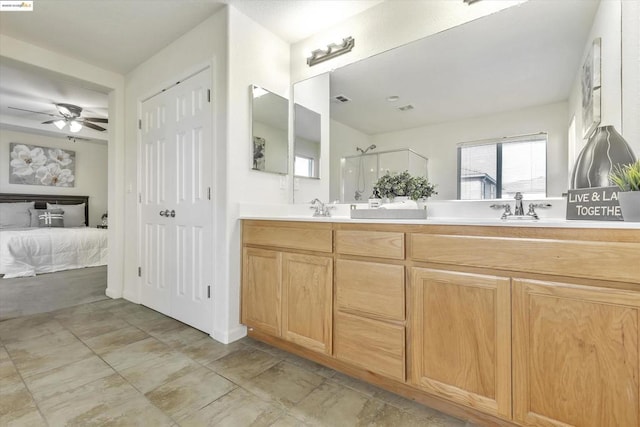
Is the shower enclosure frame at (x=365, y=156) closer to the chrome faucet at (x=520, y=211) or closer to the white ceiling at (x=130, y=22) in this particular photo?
the chrome faucet at (x=520, y=211)

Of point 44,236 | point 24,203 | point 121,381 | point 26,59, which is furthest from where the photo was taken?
point 24,203

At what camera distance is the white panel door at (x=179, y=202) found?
2.30m

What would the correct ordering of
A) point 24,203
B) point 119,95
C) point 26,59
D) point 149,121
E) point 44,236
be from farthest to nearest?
1. point 24,203
2. point 44,236
3. point 119,95
4. point 149,121
5. point 26,59

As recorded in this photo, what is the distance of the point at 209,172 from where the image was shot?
7.39 feet

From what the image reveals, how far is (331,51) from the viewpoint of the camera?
89.4 inches

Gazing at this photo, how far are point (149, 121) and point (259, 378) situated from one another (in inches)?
99.1

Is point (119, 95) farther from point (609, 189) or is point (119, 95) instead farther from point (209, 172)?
point (609, 189)

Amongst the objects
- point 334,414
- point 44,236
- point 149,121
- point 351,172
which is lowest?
point 334,414

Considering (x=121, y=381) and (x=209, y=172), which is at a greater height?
(x=209, y=172)

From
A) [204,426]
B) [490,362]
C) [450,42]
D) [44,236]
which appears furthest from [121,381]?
[44,236]

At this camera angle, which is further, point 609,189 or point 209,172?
point 209,172

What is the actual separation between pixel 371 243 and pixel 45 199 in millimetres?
6667

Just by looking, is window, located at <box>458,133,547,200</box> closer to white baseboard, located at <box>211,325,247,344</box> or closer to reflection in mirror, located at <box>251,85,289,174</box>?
reflection in mirror, located at <box>251,85,289,174</box>

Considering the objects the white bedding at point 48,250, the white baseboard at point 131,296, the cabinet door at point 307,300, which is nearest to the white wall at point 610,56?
the cabinet door at point 307,300
